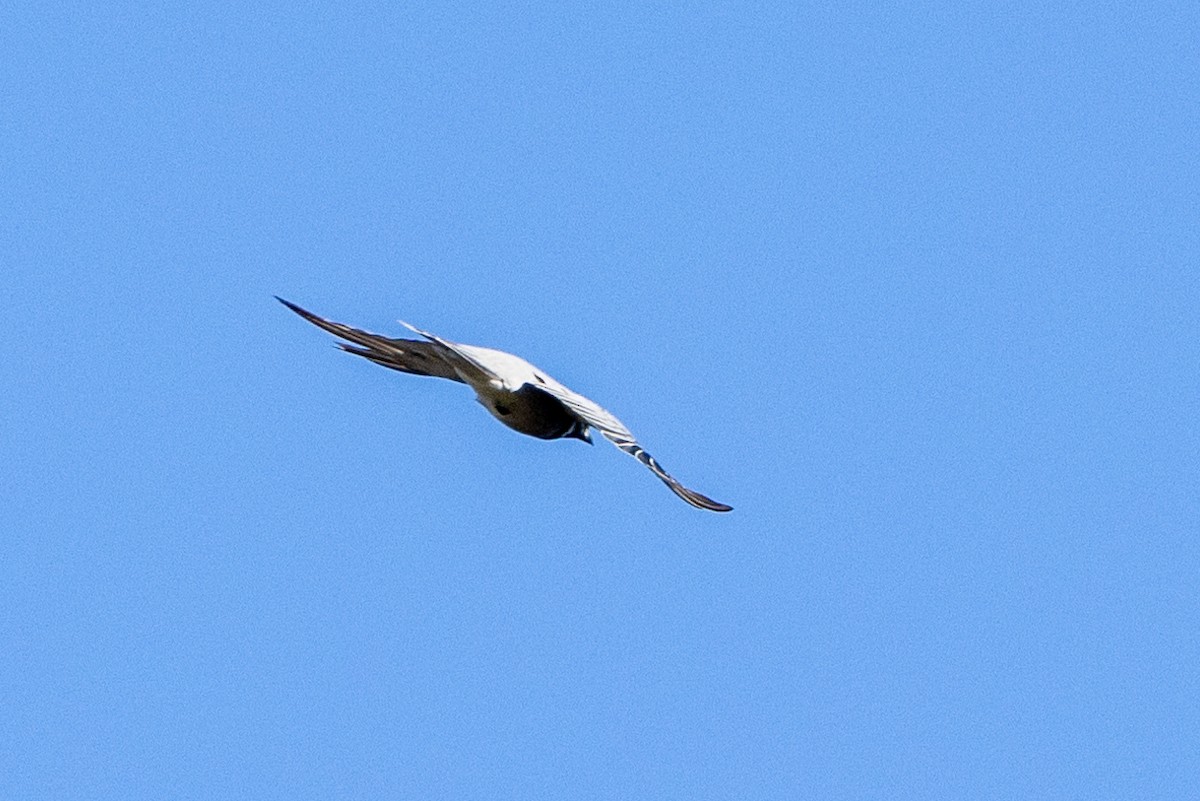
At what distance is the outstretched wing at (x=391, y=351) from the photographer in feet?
77.8

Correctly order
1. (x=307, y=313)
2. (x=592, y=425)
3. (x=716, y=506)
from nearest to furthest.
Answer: (x=716, y=506)
(x=592, y=425)
(x=307, y=313)

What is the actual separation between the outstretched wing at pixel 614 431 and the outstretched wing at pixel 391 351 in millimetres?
1486

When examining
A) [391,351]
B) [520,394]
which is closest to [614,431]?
[520,394]

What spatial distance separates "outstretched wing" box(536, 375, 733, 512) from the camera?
63.1ft

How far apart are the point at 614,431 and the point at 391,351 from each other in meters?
4.11

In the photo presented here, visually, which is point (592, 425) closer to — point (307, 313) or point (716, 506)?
point (716, 506)

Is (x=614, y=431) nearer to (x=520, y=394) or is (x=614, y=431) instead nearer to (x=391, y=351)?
(x=520, y=394)

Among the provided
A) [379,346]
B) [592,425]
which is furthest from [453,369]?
[592,425]

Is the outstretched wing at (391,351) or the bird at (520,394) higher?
the outstretched wing at (391,351)

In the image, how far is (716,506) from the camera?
62.4 ft

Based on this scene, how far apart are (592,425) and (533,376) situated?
1.59m

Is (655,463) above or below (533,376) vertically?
below

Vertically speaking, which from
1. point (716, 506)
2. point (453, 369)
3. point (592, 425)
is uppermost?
point (453, 369)

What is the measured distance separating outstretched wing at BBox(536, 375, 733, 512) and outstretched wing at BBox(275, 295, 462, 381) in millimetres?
1486
